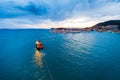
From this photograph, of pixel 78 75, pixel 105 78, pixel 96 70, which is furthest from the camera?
pixel 96 70

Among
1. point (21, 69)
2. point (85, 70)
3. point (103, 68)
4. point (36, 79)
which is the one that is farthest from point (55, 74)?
point (103, 68)

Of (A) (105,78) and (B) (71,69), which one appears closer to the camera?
(A) (105,78)

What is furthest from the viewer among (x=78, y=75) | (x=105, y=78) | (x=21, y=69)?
A: (x=21, y=69)

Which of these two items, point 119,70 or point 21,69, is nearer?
point 119,70

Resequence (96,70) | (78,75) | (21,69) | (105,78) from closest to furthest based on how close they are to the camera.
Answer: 1. (105,78)
2. (78,75)
3. (96,70)
4. (21,69)

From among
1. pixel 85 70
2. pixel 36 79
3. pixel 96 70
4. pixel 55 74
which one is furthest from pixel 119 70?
pixel 36 79

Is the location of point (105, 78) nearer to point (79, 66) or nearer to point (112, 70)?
point (112, 70)

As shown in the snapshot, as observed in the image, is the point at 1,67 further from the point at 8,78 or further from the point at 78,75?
the point at 78,75

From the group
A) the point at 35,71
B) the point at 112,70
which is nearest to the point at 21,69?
the point at 35,71
